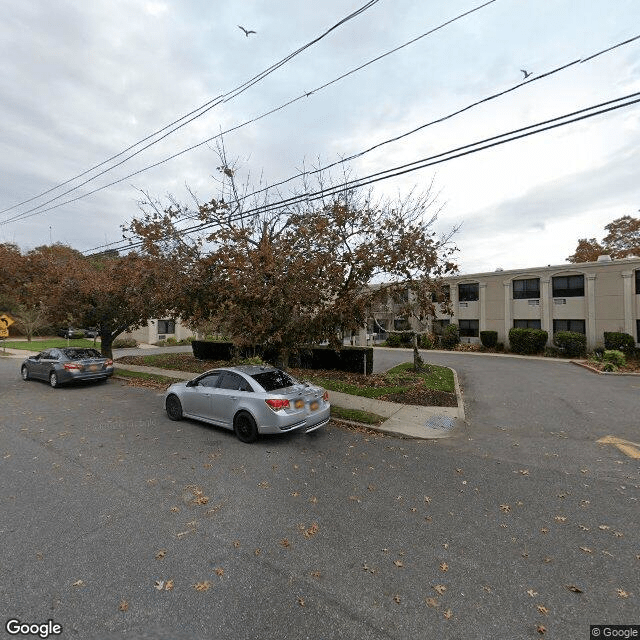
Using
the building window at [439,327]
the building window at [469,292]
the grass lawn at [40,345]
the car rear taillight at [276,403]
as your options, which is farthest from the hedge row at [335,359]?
the grass lawn at [40,345]

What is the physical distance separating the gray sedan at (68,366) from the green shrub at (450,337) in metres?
24.0

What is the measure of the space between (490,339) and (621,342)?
7.80m

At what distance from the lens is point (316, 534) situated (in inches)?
157

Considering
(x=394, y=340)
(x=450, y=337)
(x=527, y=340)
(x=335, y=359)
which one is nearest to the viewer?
(x=335, y=359)

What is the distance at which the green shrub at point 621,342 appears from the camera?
2178cm

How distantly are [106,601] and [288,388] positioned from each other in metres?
4.67

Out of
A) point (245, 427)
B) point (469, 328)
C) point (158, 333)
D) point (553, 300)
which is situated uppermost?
point (553, 300)

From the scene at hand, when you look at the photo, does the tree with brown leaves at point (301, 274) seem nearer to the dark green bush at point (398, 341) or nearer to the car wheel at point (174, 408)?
the car wheel at point (174, 408)

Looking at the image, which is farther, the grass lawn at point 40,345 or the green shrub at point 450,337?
the grass lawn at point 40,345

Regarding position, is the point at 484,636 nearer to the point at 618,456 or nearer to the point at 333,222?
the point at 618,456

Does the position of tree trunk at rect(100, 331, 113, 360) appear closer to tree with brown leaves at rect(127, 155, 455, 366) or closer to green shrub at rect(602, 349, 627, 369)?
tree with brown leaves at rect(127, 155, 455, 366)

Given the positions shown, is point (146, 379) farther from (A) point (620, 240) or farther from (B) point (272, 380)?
(A) point (620, 240)

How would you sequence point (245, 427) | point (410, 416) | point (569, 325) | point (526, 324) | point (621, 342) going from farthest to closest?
point (526, 324) → point (569, 325) → point (621, 342) → point (410, 416) → point (245, 427)

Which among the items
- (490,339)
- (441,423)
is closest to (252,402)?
(441,423)
